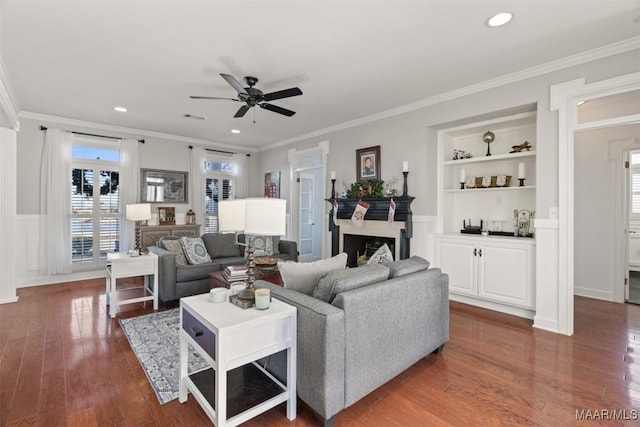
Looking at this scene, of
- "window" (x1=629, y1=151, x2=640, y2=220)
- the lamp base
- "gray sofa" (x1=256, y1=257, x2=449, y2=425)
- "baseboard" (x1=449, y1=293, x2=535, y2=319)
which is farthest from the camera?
"window" (x1=629, y1=151, x2=640, y2=220)

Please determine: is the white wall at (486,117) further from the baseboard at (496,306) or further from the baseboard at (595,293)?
the baseboard at (595,293)

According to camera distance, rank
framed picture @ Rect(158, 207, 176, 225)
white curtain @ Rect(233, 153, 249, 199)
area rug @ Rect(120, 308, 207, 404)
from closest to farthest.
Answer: area rug @ Rect(120, 308, 207, 404) → framed picture @ Rect(158, 207, 176, 225) → white curtain @ Rect(233, 153, 249, 199)

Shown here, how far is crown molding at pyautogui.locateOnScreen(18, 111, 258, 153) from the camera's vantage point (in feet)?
15.8

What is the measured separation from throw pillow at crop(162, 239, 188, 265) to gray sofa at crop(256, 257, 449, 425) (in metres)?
2.38

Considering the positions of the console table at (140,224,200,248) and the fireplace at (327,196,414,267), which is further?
the console table at (140,224,200,248)

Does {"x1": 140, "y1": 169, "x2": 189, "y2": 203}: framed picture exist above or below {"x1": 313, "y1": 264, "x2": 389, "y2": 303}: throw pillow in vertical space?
above

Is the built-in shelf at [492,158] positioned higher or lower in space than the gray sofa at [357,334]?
higher

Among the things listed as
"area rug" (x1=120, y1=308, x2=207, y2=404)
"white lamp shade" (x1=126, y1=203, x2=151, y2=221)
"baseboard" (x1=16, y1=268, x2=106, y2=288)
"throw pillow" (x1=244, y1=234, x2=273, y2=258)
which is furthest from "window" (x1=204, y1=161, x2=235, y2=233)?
"area rug" (x1=120, y1=308, x2=207, y2=404)

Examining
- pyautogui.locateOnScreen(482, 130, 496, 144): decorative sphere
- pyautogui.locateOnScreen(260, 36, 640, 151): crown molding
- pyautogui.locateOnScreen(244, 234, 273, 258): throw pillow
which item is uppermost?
pyautogui.locateOnScreen(260, 36, 640, 151): crown molding

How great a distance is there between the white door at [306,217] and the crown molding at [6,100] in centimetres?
441

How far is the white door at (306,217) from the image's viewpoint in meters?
6.62

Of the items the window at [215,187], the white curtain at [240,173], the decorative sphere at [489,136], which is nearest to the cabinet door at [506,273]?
the decorative sphere at [489,136]

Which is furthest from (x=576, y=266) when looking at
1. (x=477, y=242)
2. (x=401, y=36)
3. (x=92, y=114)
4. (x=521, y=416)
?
(x=92, y=114)

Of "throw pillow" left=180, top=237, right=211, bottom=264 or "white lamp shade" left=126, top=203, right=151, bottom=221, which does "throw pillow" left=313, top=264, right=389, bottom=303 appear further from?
"white lamp shade" left=126, top=203, right=151, bottom=221
